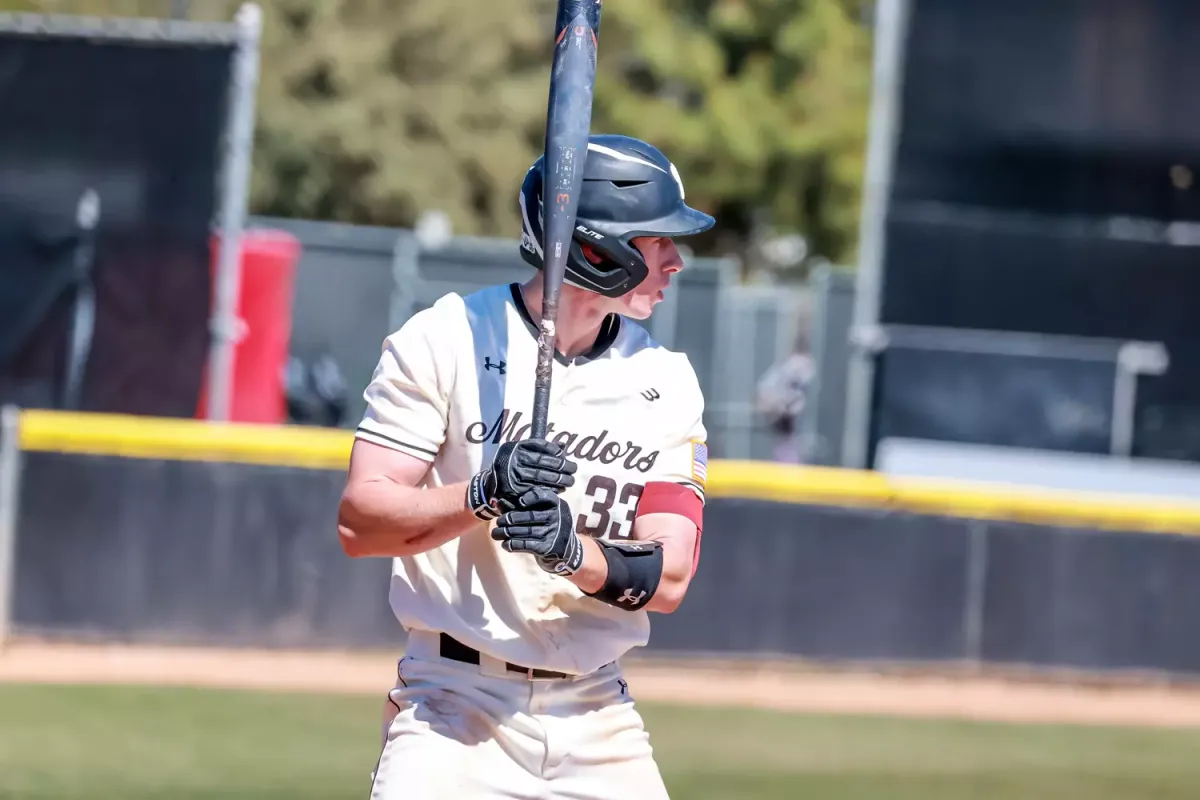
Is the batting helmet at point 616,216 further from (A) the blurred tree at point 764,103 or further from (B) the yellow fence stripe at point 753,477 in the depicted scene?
(A) the blurred tree at point 764,103

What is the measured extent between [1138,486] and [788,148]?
2356 cm

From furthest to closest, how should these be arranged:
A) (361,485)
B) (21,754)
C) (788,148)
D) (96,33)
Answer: (788,148), (96,33), (21,754), (361,485)

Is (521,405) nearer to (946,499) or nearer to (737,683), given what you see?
(737,683)

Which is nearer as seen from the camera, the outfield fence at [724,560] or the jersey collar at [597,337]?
the jersey collar at [597,337]

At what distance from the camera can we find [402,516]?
366 centimetres

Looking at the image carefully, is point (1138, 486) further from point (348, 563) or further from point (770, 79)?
point (770, 79)

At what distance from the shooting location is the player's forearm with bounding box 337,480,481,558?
12.0ft

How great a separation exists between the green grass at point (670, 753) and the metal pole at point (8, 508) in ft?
2.73

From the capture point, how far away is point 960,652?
11539 mm

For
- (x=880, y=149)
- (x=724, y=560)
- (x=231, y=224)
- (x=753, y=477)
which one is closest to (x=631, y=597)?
(x=724, y=560)

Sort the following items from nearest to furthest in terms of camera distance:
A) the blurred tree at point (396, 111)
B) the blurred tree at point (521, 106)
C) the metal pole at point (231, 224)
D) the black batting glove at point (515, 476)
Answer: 1. the black batting glove at point (515, 476)
2. the metal pole at point (231, 224)
3. the blurred tree at point (521, 106)
4. the blurred tree at point (396, 111)

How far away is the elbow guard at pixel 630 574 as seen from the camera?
3.73 metres

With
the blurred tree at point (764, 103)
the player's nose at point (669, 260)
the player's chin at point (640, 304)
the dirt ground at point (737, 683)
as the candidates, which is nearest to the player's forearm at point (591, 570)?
the player's chin at point (640, 304)

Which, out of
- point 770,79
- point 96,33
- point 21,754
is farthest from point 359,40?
point 21,754
